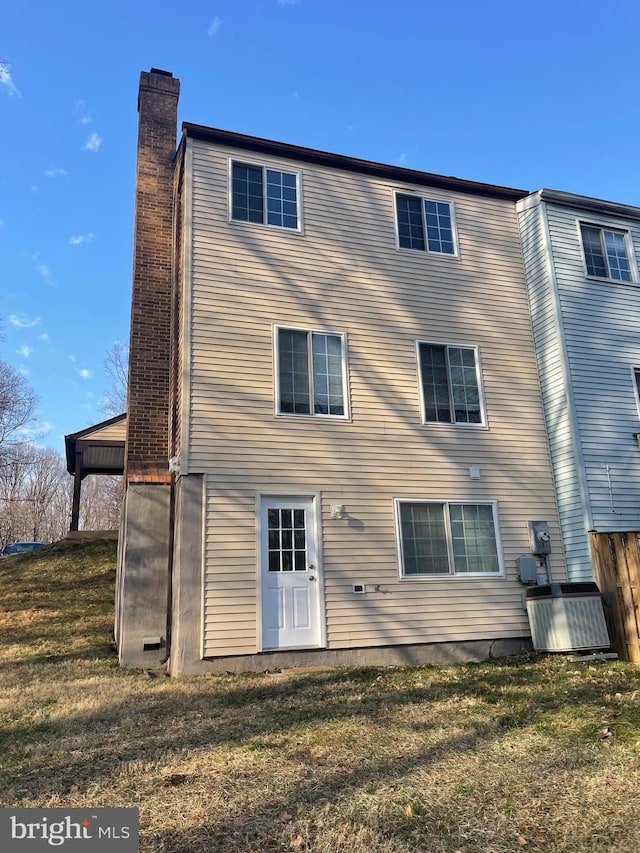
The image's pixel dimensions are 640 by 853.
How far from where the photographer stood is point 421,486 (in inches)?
388

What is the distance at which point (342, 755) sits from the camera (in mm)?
4832

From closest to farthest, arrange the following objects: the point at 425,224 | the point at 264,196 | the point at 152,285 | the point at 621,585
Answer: the point at 621,585
the point at 264,196
the point at 152,285
the point at 425,224

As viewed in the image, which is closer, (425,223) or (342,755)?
(342,755)

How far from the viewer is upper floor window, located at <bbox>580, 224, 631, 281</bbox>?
39.0 feet

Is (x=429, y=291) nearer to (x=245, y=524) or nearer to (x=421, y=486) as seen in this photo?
(x=421, y=486)

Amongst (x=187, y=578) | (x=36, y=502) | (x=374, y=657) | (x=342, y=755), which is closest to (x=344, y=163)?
(x=187, y=578)

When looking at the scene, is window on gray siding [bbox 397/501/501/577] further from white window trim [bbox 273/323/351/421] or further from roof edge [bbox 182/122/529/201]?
roof edge [bbox 182/122/529/201]

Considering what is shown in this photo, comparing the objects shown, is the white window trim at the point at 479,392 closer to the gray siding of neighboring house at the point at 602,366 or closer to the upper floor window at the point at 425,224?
the gray siding of neighboring house at the point at 602,366

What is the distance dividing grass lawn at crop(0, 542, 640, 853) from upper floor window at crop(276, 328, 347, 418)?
376 cm

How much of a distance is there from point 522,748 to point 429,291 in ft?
25.3

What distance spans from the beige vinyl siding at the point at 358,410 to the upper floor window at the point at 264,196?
17 cm

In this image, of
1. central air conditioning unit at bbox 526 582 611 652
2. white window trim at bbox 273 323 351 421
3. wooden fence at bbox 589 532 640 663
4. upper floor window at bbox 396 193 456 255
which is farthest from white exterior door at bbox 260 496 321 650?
upper floor window at bbox 396 193 456 255

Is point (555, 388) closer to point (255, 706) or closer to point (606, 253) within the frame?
point (606, 253)

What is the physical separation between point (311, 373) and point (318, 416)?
0.70 metres
